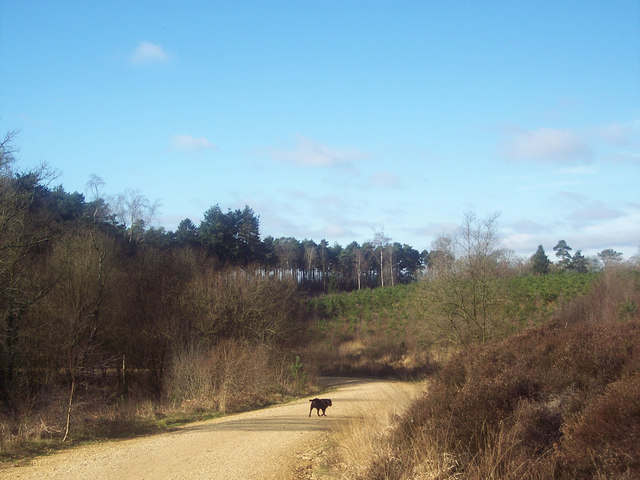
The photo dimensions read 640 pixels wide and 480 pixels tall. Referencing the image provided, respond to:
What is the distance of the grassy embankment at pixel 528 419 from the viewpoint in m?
5.44

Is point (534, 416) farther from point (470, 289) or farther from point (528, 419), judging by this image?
point (470, 289)

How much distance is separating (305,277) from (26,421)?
64.1 meters

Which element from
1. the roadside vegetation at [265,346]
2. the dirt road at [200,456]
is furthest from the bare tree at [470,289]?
the dirt road at [200,456]

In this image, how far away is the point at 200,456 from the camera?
9.29 m

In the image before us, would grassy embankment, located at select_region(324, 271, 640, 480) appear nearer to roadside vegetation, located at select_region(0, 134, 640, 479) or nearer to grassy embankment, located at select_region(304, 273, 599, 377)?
roadside vegetation, located at select_region(0, 134, 640, 479)

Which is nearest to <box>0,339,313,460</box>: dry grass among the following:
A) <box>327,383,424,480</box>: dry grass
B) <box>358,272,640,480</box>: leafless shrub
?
<box>327,383,424,480</box>: dry grass

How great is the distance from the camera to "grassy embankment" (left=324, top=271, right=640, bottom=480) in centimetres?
544

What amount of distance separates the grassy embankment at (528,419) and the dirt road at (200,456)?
129cm

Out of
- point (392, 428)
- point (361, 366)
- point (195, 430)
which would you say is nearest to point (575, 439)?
point (392, 428)

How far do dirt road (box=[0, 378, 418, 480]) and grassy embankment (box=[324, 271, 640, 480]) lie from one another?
1285mm

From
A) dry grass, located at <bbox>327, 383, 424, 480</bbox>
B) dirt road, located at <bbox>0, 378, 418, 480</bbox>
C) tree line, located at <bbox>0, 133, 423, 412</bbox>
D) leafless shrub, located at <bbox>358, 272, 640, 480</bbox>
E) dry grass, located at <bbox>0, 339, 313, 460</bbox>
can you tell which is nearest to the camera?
leafless shrub, located at <bbox>358, 272, 640, 480</bbox>

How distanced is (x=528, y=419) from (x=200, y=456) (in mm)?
5571

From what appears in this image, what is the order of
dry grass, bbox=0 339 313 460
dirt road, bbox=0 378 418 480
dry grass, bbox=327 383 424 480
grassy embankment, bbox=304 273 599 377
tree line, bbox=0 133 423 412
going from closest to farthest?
dry grass, bbox=327 383 424 480
dirt road, bbox=0 378 418 480
dry grass, bbox=0 339 313 460
tree line, bbox=0 133 423 412
grassy embankment, bbox=304 273 599 377

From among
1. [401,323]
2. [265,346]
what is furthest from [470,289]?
[401,323]
